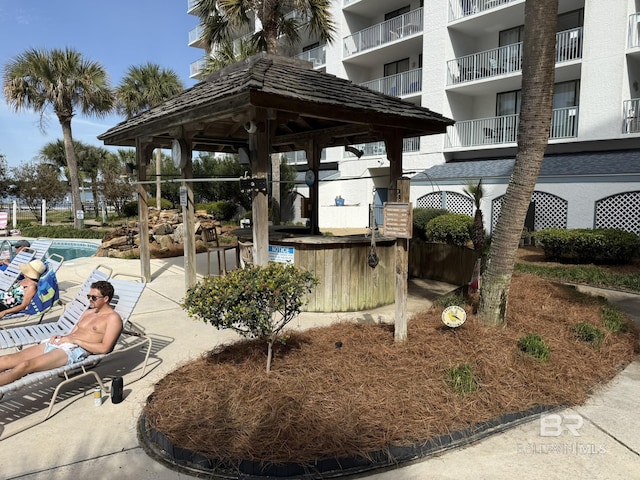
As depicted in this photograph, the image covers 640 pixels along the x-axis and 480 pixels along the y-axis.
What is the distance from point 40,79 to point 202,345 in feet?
66.7

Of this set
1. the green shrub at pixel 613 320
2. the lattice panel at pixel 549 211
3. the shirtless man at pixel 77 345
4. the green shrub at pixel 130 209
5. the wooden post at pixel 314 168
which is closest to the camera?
the shirtless man at pixel 77 345

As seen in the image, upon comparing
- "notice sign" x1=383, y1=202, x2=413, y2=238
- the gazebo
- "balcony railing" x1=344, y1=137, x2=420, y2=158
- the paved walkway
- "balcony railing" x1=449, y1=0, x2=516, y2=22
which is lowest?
the paved walkway

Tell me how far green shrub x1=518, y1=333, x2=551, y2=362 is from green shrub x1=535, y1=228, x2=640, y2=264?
8362mm

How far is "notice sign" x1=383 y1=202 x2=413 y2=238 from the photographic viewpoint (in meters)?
4.72

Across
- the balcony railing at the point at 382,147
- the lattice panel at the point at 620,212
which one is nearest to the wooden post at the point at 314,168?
the lattice panel at the point at 620,212

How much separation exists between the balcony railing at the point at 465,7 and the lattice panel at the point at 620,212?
966 cm

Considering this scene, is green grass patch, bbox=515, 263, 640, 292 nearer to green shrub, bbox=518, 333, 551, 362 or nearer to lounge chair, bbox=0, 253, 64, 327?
green shrub, bbox=518, 333, 551, 362

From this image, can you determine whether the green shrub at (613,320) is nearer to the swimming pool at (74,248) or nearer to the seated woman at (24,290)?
the seated woman at (24,290)

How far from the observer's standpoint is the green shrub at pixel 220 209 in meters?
24.8

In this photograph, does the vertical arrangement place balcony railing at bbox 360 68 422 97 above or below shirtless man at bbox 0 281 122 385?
above

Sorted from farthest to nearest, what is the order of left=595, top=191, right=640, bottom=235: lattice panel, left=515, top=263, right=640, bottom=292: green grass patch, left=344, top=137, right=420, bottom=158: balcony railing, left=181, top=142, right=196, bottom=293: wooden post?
left=344, top=137, right=420, bottom=158: balcony railing → left=595, top=191, right=640, bottom=235: lattice panel → left=515, top=263, right=640, bottom=292: green grass patch → left=181, top=142, right=196, bottom=293: wooden post

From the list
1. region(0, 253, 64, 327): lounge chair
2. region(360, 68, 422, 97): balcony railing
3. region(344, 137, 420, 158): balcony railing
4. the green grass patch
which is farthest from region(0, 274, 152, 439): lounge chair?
region(360, 68, 422, 97): balcony railing

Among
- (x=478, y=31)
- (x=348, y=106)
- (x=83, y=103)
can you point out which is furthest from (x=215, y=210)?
(x=348, y=106)

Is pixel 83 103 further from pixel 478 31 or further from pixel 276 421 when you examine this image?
pixel 276 421
